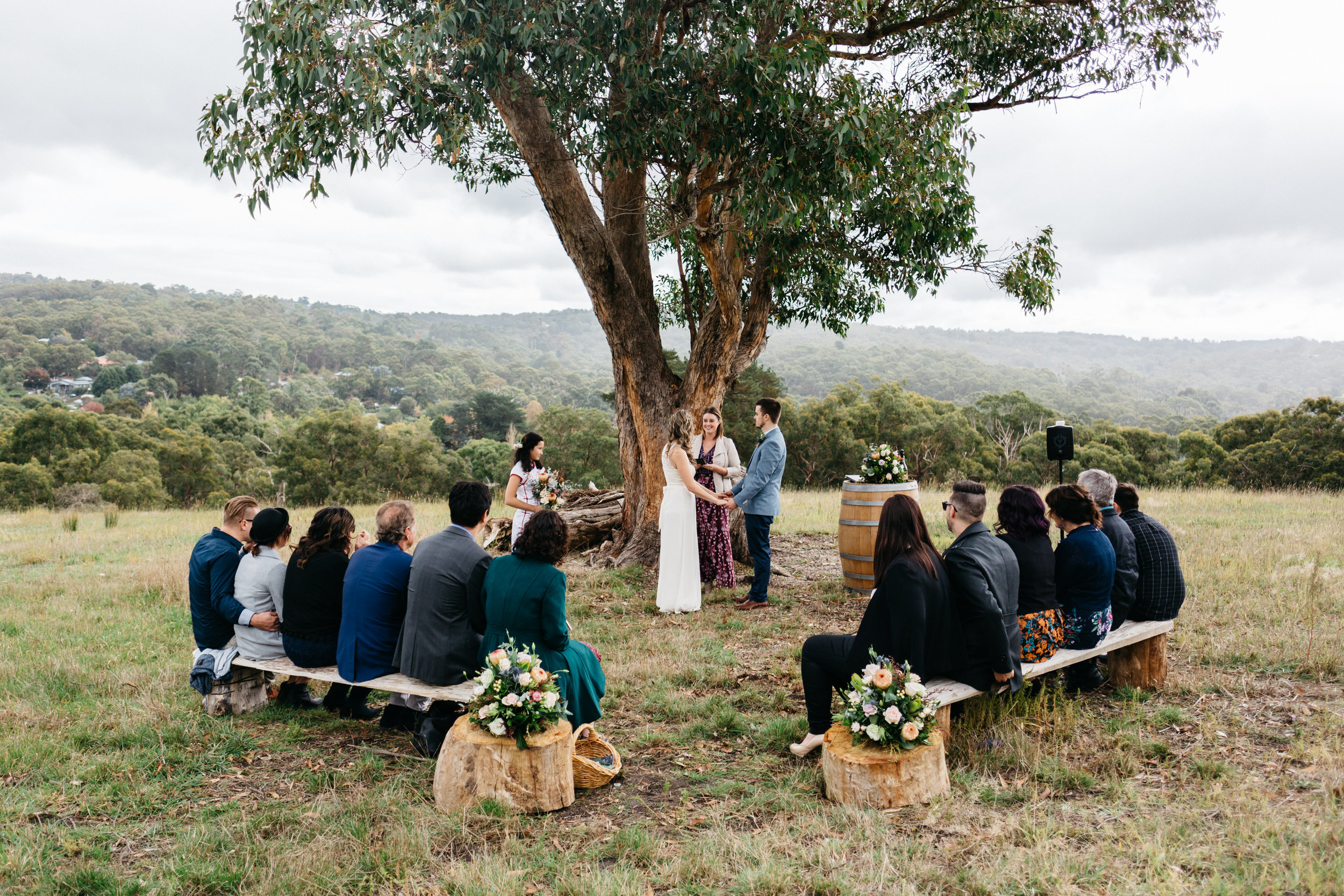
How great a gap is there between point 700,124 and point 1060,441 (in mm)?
4919

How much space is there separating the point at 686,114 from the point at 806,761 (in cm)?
610

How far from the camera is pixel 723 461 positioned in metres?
8.43

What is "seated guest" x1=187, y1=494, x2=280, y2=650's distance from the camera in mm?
5051

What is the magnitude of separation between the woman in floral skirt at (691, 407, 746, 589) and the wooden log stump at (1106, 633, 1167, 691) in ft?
12.6

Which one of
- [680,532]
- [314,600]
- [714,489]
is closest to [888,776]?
[314,600]

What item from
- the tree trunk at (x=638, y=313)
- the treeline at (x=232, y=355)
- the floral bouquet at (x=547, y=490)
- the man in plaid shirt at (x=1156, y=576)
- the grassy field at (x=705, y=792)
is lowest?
the grassy field at (x=705, y=792)

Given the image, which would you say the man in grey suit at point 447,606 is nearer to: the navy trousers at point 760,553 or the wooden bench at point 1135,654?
the wooden bench at point 1135,654

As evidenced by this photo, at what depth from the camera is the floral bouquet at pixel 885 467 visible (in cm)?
824

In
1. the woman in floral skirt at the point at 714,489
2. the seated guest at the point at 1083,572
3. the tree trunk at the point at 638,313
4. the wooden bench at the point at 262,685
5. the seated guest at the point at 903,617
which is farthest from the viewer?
the tree trunk at the point at 638,313

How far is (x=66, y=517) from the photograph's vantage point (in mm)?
16312

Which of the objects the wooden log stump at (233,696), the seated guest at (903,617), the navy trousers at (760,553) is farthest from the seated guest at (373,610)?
the navy trousers at (760,553)

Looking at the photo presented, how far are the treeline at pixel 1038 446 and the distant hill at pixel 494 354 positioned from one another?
16372 millimetres

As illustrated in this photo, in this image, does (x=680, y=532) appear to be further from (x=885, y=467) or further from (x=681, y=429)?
(x=885, y=467)

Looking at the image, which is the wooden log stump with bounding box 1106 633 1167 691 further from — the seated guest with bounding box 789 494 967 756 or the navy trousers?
the navy trousers
